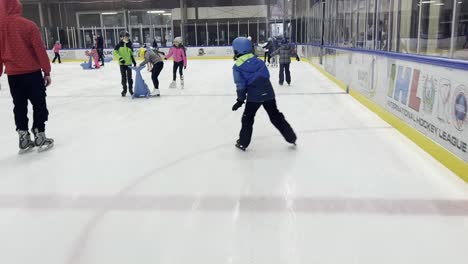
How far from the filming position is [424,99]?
4.03 meters

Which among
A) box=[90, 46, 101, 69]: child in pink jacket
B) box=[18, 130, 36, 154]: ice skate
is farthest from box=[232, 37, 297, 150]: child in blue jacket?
box=[90, 46, 101, 69]: child in pink jacket

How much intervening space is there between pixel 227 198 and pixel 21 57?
2.29 m

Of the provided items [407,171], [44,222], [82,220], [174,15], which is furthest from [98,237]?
[174,15]

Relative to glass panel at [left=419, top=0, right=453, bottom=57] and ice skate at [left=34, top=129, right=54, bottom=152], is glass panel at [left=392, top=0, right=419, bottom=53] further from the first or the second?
ice skate at [left=34, top=129, right=54, bottom=152]

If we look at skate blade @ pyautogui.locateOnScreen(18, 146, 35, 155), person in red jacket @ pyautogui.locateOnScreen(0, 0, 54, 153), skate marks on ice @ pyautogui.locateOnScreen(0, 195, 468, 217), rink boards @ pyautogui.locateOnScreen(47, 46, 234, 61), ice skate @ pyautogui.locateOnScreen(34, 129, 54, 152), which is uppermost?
person in red jacket @ pyautogui.locateOnScreen(0, 0, 54, 153)

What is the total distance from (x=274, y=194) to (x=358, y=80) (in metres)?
4.75

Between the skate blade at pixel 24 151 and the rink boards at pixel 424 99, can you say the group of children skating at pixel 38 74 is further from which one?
the rink boards at pixel 424 99

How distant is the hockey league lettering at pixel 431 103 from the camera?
3316 mm

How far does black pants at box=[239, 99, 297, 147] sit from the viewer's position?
3926mm

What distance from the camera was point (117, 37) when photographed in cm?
2467

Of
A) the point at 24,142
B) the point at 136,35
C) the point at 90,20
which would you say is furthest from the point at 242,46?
the point at 90,20

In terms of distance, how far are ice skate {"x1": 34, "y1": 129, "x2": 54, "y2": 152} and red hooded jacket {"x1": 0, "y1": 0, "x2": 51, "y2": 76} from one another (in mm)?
656

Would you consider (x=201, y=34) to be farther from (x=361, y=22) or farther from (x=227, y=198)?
(x=227, y=198)

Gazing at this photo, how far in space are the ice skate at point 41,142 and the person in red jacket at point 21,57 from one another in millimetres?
212
